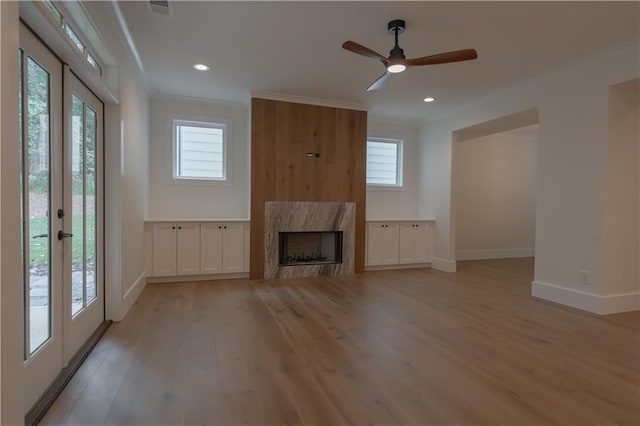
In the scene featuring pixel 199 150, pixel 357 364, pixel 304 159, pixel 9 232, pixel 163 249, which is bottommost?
pixel 357 364

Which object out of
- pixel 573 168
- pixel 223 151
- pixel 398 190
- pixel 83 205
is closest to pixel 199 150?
pixel 223 151

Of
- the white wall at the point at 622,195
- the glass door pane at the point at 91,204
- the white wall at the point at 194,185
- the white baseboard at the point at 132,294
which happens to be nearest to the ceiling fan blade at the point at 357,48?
the glass door pane at the point at 91,204

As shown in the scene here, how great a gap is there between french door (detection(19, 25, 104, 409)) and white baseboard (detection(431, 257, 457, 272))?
200 inches

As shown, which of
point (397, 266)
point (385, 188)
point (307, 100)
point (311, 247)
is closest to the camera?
point (307, 100)

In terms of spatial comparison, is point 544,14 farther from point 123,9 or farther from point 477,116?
point 123,9

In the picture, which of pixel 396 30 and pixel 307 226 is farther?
pixel 307 226

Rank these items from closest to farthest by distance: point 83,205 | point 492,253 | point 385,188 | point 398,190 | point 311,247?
point 83,205 → point 311,247 → point 385,188 → point 398,190 → point 492,253

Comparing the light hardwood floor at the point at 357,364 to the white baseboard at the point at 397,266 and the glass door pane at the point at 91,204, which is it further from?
the white baseboard at the point at 397,266

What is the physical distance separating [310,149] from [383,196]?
6.54 ft

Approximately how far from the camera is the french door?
1.73m

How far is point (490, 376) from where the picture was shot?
7.07ft

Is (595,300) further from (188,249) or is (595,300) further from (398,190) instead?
(188,249)

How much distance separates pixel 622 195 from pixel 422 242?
2.97 meters

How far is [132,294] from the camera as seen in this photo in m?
3.63
